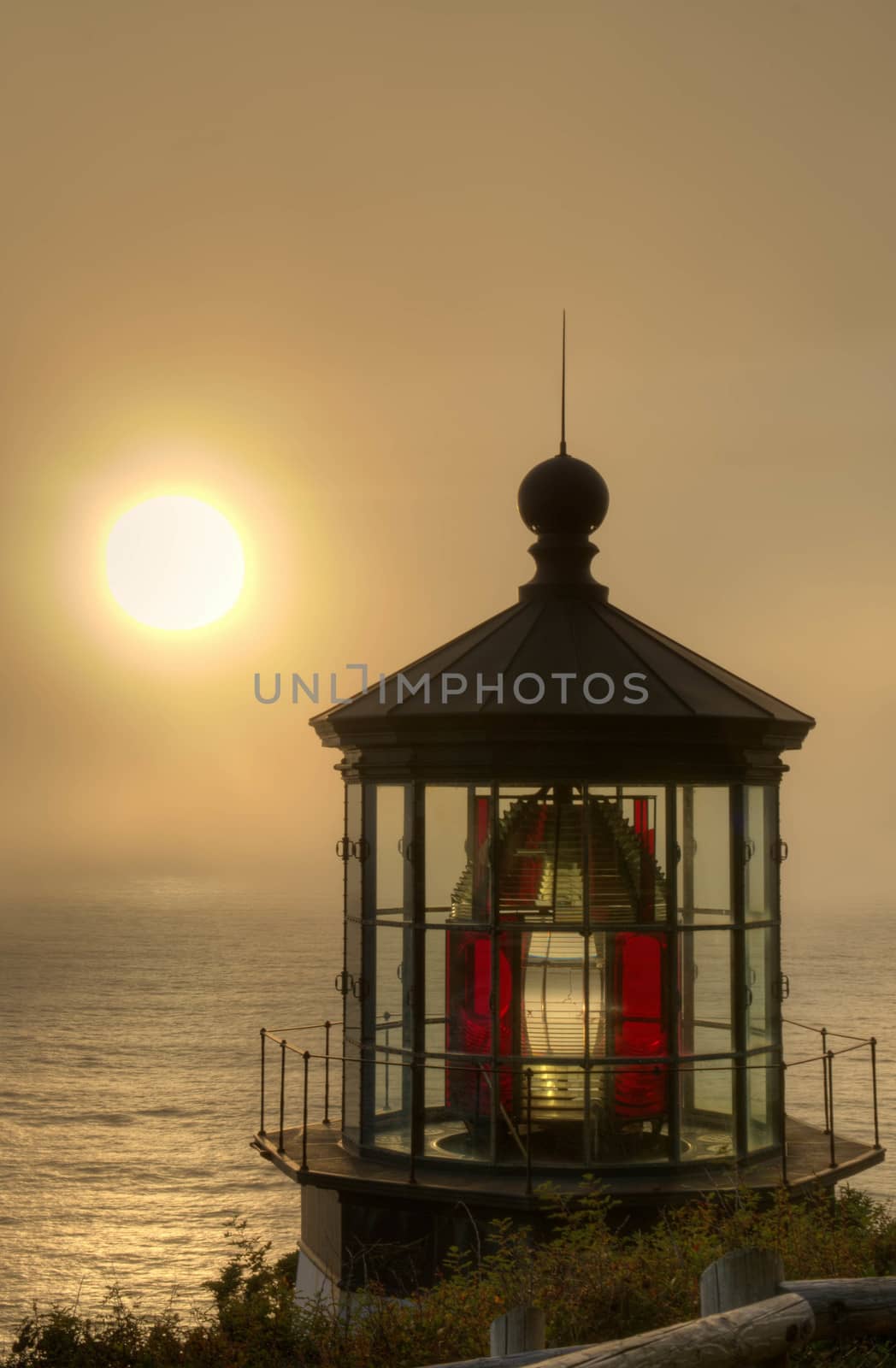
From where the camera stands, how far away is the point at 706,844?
389 inches

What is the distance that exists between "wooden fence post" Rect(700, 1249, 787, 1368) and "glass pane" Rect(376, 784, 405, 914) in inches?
167

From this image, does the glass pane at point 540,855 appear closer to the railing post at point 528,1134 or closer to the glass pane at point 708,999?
the glass pane at point 708,999

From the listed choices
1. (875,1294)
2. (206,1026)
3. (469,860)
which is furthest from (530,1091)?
(206,1026)

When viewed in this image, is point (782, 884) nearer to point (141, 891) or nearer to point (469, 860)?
point (469, 860)

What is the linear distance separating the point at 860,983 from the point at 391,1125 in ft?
150

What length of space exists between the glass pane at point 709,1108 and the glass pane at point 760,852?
0.95 metres

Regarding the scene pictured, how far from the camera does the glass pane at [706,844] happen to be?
9797 mm

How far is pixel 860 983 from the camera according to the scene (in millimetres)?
53125

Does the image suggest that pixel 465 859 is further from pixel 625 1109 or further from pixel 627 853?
pixel 625 1109

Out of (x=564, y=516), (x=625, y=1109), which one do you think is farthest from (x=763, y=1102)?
(x=564, y=516)

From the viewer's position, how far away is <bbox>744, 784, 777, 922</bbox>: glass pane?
9.88 meters

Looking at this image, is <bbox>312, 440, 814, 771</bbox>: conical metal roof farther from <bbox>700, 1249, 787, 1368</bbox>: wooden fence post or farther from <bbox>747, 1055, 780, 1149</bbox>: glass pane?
<bbox>700, 1249, 787, 1368</bbox>: wooden fence post

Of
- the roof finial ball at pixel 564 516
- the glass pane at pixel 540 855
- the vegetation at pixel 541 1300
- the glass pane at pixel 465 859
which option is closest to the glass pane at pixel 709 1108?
the vegetation at pixel 541 1300

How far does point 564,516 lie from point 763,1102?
3954 mm
